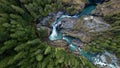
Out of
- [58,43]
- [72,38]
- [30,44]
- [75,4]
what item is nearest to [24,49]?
[30,44]

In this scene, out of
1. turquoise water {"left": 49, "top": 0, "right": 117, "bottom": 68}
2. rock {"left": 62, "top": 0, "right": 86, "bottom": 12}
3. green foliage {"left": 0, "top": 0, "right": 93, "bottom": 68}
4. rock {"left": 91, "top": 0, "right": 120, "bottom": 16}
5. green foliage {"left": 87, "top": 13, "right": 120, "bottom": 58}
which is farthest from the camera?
rock {"left": 62, "top": 0, "right": 86, "bottom": 12}

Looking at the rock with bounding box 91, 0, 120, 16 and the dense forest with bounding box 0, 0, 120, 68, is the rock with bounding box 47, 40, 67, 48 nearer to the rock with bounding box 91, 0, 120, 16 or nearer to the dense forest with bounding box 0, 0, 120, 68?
the dense forest with bounding box 0, 0, 120, 68

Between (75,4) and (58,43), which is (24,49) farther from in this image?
(75,4)

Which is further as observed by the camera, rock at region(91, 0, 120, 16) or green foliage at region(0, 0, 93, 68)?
rock at region(91, 0, 120, 16)

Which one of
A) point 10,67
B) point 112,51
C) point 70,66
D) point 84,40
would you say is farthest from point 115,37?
point 10,67

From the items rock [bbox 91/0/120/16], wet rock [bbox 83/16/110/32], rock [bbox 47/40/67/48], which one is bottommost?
rock [bbox 47/40/67/48]

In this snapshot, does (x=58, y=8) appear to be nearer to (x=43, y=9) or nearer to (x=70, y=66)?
(x=43, y=9)

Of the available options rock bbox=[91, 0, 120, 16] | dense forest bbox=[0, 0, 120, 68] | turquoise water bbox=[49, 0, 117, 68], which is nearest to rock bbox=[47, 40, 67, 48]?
turquoise water bbox=[49, 0, 117, 68]

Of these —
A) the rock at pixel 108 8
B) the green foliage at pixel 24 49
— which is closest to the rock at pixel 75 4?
the rock at pixel 108 8
